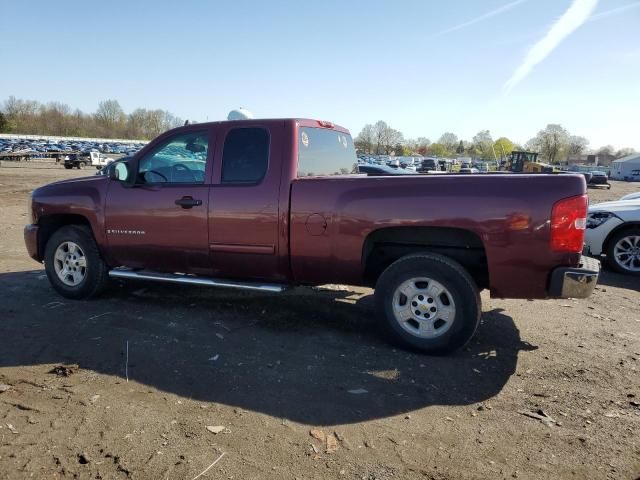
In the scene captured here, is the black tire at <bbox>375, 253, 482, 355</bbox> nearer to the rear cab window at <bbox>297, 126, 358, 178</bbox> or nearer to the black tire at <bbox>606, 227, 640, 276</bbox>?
the rear cab window at <bbox>297, 126, 358, 178</bbox>

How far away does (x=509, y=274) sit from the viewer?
386 cm

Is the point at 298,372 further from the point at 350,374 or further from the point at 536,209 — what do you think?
the point at 536,209

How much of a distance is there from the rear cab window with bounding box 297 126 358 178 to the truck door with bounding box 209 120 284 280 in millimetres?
255

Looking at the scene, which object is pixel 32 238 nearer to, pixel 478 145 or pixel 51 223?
pixel 51 223

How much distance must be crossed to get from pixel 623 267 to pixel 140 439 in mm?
7859

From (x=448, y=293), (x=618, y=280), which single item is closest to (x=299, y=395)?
(x=448, y=293)

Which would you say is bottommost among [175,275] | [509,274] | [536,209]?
[175,275]

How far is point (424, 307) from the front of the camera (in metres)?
4.12

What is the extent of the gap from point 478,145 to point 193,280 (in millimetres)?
145526

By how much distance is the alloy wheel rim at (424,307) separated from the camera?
13.3 feet

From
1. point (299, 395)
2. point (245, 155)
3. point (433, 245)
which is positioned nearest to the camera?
point (299, 395)

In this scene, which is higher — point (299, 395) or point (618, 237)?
point (618, 237)

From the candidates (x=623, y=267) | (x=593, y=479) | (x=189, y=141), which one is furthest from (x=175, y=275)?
(x=623, y=267)

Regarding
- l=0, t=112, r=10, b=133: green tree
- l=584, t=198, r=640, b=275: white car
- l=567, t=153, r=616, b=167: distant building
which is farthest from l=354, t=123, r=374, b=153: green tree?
l=584, t=198, r=640, b=275: white car
